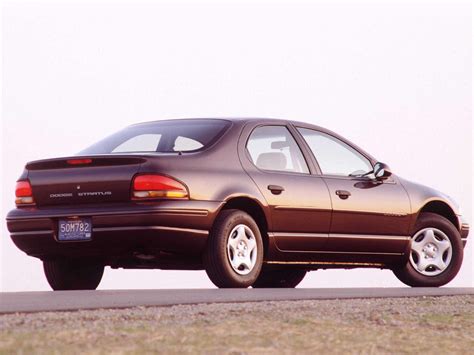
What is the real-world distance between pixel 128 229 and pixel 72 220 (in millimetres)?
656

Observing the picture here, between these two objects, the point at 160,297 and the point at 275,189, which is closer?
the point at 160,297

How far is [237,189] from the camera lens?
10828 mm

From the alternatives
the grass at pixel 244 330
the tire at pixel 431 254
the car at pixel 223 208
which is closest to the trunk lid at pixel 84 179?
the car at pixel 223 208

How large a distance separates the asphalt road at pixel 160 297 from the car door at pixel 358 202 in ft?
3.26

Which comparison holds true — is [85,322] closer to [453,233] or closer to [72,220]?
[72,220]

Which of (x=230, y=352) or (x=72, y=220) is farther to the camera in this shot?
(x=72, y=220)

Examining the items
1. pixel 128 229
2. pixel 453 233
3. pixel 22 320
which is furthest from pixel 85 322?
pixel 453 233

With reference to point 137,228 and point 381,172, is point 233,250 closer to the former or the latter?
point 137,228

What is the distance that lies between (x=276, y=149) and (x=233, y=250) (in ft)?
5.15

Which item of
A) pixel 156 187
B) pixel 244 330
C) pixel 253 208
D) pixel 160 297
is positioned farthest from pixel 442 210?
pixel 244 330

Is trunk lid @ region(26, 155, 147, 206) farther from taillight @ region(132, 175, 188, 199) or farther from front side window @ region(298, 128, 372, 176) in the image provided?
front side window @ region(298, 128, 372, 176)

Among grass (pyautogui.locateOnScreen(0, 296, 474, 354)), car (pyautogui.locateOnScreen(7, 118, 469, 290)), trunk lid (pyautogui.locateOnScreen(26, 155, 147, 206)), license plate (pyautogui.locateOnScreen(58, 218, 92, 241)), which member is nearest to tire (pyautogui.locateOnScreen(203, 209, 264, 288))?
car (pyautogui.locateOnScreen(7, 118, 469, 290))

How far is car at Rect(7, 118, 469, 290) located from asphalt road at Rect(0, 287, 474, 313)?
20.2 inches

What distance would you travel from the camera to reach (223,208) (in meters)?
10.9
